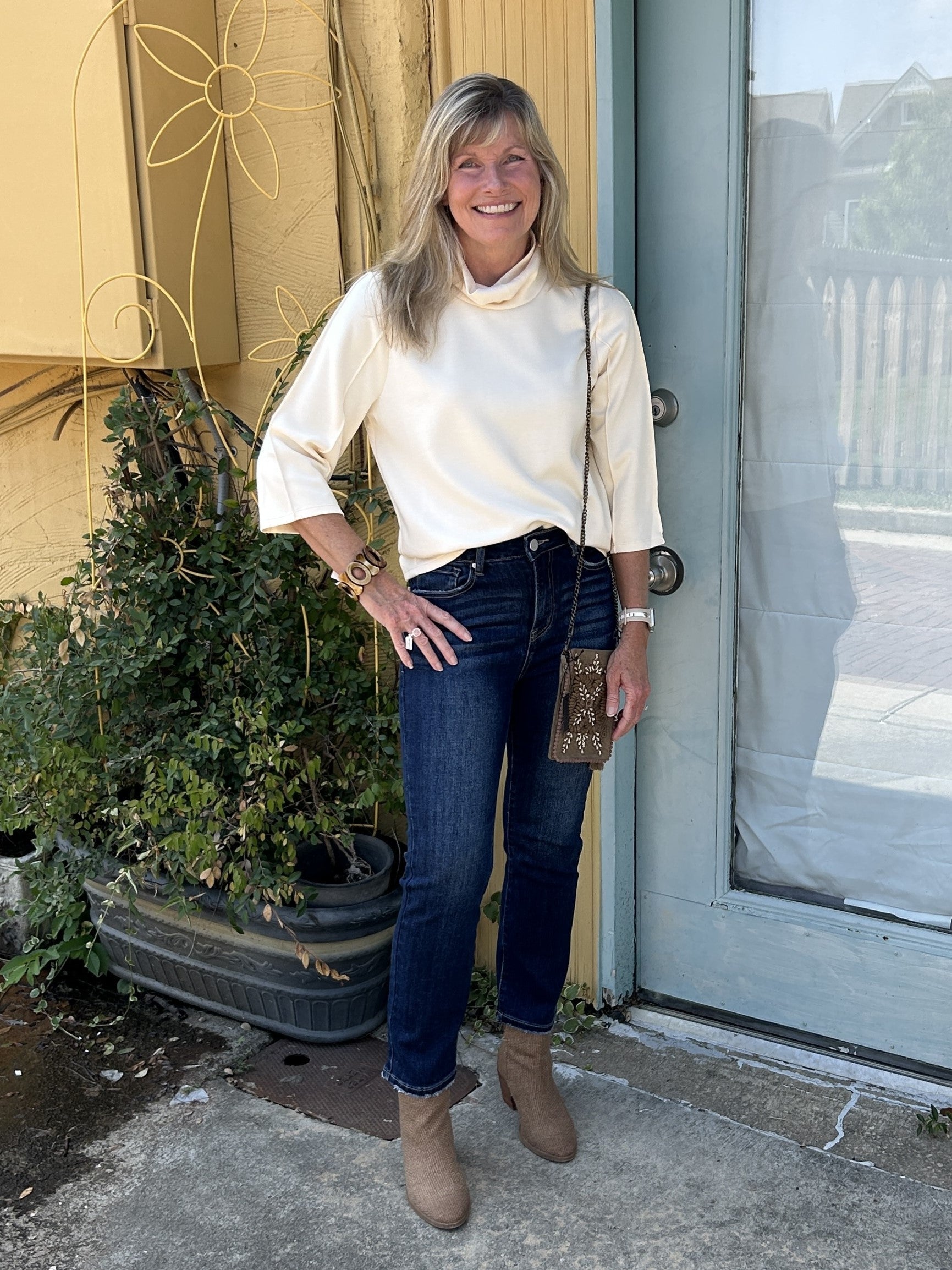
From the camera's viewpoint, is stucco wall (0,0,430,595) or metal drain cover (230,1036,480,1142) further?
stucco wall (0,0,430,595)

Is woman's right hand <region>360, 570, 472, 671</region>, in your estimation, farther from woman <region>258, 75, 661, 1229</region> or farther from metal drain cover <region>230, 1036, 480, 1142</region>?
metal drain cover <region>230, 1036, 480, 1142</region>

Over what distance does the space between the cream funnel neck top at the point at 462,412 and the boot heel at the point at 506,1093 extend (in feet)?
3.37

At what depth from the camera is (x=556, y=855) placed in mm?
2236

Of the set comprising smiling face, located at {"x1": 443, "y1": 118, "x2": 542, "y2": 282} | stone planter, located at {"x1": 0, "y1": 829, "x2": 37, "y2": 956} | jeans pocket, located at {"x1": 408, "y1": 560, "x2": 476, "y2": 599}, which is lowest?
stone planter, located at {"x1": 0, "y1": 829, "x2": 37, "y2": 956}

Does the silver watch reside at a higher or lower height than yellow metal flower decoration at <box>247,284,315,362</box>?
lower

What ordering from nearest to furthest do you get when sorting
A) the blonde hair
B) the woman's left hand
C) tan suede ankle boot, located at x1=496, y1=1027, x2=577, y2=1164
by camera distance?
the blonde hair < the woman's left hand < tan suede ankle boot, located at x1=496, y1=1027, x2=577, y2=1164

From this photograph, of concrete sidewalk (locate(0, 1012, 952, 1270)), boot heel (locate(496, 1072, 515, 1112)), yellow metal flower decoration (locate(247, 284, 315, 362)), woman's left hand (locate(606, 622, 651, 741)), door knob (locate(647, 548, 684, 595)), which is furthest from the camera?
yellow metal flower decoration (locate(247, 284, 315, 362))

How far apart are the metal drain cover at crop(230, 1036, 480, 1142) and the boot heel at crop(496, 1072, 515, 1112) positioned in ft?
0.36

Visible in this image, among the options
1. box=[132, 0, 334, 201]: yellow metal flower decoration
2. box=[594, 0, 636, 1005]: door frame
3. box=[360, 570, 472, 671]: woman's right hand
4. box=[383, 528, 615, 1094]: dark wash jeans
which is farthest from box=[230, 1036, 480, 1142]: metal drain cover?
box=[132, 0, 334, 201]: yellow metal flower decoration

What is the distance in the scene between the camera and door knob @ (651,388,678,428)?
247cm

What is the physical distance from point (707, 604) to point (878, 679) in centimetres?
37

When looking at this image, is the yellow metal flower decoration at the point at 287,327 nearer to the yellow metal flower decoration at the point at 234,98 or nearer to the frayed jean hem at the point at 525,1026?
the yellow metal flower decoration at the point at 234,98

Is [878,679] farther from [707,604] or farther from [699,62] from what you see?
[699,62]

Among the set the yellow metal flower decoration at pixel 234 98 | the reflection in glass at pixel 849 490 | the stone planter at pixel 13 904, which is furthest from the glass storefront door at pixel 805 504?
the stone planter at pixel 13 904
